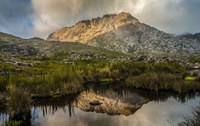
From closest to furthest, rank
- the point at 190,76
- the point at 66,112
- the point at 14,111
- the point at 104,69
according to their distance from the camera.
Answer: the point at 14,111 → the point at 66,112 → the point at 190,76 → the point at 104,69

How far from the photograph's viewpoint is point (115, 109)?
246 feet

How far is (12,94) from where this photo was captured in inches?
2441

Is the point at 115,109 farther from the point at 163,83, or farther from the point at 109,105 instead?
the point at 163,83

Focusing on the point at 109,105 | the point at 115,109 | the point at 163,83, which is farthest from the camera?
the point at 163,83

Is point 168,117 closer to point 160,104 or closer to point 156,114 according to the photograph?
point 156,114

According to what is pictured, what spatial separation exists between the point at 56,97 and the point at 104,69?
6279 cm

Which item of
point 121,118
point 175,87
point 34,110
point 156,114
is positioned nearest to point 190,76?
point 175,87

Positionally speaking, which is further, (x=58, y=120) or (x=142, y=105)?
(x=142, y=105)

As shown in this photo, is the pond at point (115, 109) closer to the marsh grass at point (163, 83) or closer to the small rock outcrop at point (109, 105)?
the small rock outcrop at point (109, 105)

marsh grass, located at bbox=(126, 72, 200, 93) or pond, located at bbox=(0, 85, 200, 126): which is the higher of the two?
marsh grass, located at bbox=(126, 72, 200, 93)

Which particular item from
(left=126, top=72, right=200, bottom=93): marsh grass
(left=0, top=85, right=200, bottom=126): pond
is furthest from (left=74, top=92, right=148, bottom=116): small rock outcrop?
(left=126, top=72, right=200, bottom=93): marsh grass

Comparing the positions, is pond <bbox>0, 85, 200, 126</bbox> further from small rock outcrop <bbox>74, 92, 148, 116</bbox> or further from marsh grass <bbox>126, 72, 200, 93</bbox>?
marsh grass <bbox>126, 72, 200, 93</bbox>

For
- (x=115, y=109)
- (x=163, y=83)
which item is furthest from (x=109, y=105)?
(x=163, y=83)

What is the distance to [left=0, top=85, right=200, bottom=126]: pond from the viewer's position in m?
59.9
